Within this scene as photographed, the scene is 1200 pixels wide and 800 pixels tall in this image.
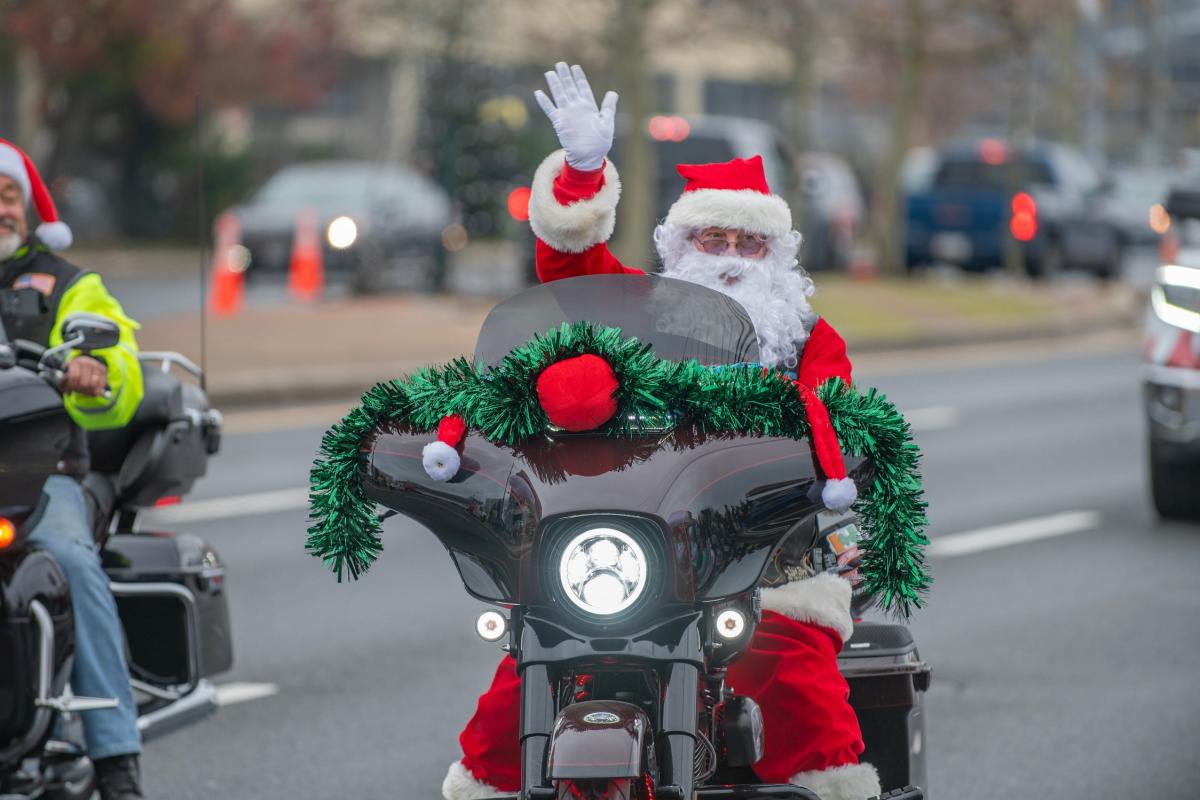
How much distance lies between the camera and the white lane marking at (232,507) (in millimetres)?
10523

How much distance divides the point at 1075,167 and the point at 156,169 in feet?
54.2

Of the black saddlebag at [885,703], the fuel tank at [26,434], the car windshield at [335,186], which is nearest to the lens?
the black saddlebag at [885,703]

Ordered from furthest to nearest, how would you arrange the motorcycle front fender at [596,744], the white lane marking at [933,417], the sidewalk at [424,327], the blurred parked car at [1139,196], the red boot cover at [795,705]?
the blurred parked car at [1139,196] → the sidewalk at [424,327] → the white lane marking at [933,417] → the red boot cover at [795,705] → the motorcycle front fender at [596,744]

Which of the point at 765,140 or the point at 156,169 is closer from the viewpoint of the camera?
the point at 765,140

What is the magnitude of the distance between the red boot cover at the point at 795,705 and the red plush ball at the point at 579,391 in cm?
78

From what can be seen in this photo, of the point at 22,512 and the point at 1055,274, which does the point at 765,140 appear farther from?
the point at 22,512

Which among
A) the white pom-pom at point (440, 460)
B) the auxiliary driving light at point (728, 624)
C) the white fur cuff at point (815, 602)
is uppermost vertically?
the white pom-pom at point (440, 460)

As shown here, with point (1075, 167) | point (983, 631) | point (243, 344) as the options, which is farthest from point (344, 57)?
point (983, 631)

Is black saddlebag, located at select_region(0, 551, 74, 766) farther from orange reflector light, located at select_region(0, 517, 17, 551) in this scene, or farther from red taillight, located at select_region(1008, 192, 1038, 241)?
Result: red taillight, located at select_region(1008, 192, 1038, 241)

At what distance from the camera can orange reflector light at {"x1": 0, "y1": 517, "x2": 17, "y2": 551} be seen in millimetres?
4805

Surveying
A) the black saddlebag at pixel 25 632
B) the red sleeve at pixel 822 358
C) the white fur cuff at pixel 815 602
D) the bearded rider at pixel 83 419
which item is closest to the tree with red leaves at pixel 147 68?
the bearded rider at pixel 83 419

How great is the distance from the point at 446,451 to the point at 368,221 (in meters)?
20.6

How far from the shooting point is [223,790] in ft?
19.4

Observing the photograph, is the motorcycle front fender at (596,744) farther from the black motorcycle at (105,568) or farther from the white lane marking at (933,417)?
the white lane marking at (933,417)
